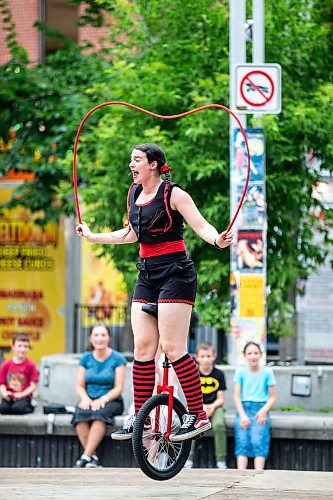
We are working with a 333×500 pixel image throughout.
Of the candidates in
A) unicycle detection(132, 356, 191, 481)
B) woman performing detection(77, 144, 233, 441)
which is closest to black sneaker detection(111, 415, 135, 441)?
woman performing detection(77, 144, 233, 441)

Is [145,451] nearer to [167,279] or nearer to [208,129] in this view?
[167,279]

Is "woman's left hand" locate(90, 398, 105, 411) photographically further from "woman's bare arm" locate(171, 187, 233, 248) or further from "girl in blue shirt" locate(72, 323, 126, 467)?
"woman's bare arm" locate(171, 187, 233, 248)

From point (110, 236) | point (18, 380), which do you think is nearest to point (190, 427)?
point (110, 236)

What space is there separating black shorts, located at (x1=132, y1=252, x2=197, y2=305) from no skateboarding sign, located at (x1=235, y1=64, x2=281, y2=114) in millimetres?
4010

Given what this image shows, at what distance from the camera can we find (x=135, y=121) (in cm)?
1416

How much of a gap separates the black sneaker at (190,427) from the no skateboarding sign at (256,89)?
4.19 m

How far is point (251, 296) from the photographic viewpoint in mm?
12344

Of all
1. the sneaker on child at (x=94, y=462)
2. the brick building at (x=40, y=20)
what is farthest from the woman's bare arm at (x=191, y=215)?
the brick building at (x=40, y=20)

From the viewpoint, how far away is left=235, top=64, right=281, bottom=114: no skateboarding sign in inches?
434

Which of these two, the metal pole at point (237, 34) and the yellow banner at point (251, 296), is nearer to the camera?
the yellow banner at point (251, 296)

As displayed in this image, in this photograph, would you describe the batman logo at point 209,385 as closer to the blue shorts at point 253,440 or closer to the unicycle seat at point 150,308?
the blue shorts at point 253,440

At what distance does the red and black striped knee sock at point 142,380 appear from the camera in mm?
7484

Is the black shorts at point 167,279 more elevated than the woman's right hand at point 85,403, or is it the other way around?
the black shorts at point 167,279

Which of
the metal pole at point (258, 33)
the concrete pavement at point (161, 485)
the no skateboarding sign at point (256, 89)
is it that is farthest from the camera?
the metal pole at point (258, 33)
